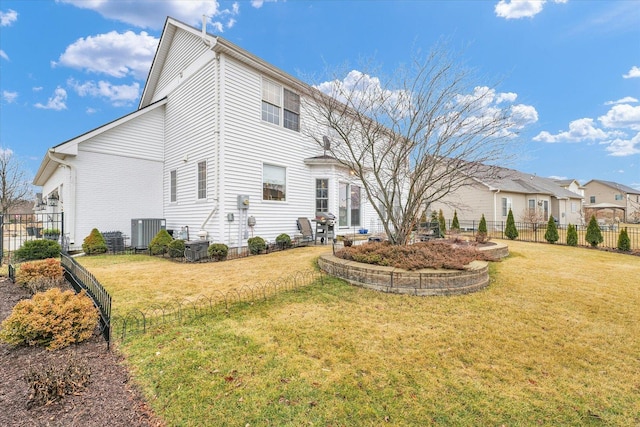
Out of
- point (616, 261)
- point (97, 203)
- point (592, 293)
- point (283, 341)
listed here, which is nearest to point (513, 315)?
A: point (592, 293)

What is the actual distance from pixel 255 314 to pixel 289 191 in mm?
7215

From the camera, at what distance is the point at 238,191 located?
9281 mm

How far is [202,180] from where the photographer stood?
9.70 metres

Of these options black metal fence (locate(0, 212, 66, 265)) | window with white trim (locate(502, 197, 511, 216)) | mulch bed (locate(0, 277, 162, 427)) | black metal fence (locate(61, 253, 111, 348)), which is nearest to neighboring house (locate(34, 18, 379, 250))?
black metal fence (locate(0, 212, 66, 265))

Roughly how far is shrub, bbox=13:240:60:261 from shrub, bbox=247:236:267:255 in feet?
17.7

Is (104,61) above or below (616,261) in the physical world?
above

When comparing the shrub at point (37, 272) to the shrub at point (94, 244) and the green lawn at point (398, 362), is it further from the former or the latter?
the shrub at point (94, 244)

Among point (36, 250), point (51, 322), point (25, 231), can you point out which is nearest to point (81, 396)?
point (51, 322)

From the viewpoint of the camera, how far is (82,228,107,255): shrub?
9.34 metres

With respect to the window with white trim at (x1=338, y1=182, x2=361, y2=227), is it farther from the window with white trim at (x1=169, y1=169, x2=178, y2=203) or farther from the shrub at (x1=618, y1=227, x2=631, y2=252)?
the shrub at (x1=618, y1=227, x2=631, y2=252)

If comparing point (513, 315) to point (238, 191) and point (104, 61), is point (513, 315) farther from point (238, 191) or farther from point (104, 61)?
point (104, 61)

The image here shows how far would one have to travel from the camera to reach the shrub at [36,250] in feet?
24.9

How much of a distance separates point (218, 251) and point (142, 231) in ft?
14.4

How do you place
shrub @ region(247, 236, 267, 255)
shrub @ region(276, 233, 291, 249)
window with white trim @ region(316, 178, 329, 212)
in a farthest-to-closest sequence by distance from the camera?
1. window with white trim @ region(316, 178, 329, 212)
2. shrub @ region(276, 233, 291, 249)
3. shrub @ region(247, 236, 267, 255)
